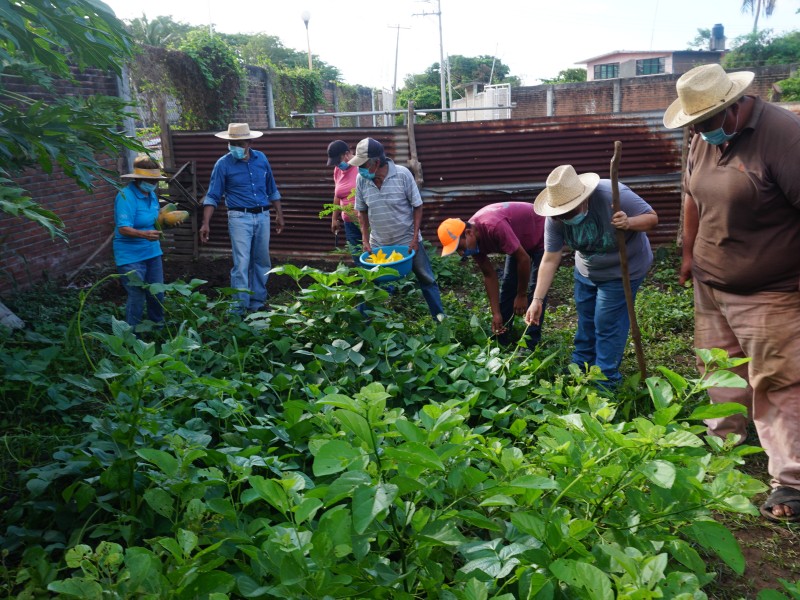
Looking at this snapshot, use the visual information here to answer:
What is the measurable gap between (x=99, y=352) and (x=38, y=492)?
9.35 feet

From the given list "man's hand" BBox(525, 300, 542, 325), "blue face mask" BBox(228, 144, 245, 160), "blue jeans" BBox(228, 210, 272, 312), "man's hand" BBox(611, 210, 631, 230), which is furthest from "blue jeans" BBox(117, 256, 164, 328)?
"man's hand" BBox(611, 210, 631, 230)

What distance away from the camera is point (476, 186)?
27.9 feet

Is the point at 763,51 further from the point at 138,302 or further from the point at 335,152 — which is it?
the point at 138,302

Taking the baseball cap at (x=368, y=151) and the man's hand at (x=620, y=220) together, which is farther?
the baseball cap at (x=368, y=151)

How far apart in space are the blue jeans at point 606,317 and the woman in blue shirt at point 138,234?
3.14m

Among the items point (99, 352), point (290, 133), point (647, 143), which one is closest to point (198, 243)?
point (290, 133)

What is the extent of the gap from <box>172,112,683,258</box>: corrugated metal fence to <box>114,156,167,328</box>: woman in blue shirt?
3.44 meters

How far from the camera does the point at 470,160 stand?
27.8ft

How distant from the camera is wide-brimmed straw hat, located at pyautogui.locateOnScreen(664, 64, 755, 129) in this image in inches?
118

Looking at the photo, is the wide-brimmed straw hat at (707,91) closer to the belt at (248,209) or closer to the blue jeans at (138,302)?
the blue jeans at (138,302)

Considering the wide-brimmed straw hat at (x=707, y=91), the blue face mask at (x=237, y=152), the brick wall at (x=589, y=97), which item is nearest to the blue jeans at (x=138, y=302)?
the blue face mask at (x=237, y=152)

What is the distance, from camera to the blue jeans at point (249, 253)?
653 cm

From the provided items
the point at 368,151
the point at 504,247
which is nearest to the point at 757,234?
the point at 504,247

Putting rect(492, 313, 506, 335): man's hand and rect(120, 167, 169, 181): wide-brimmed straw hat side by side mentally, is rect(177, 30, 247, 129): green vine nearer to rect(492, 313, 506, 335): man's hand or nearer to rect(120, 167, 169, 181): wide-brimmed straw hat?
rect(120, 167, 169, 181): wide-brimmed straw hat
